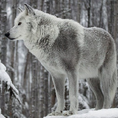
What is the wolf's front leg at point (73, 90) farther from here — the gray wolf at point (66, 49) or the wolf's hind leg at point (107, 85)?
the wolf's hind leg at point (107, 85)

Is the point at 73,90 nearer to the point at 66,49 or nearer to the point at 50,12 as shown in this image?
the point at 66,49

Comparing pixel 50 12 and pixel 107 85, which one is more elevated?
pixel 50 12

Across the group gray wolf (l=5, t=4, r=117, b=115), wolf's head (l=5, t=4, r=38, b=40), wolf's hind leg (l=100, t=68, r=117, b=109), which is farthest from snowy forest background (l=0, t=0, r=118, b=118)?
wolf's head (l=5, t=4, r=38, b=40)

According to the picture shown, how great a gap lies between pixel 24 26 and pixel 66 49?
2.69ft

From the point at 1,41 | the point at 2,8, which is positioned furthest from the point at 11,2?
the point at 1,41

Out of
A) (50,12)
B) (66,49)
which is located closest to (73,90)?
(66,49)

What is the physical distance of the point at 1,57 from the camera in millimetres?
10117

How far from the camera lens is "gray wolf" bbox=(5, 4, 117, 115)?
4.46 m

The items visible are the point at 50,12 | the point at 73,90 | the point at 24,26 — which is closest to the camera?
the point at 73,90

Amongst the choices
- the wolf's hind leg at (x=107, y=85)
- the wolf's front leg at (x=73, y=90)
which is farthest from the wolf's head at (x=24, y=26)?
the wolf's hind leg at (x=107, y=85)

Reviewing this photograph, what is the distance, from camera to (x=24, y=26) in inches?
181

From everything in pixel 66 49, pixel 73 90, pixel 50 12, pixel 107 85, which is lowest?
pixel 107 85

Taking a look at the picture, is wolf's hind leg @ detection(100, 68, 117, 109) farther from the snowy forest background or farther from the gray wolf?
the snowy forest background

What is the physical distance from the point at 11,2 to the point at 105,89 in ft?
23.7
